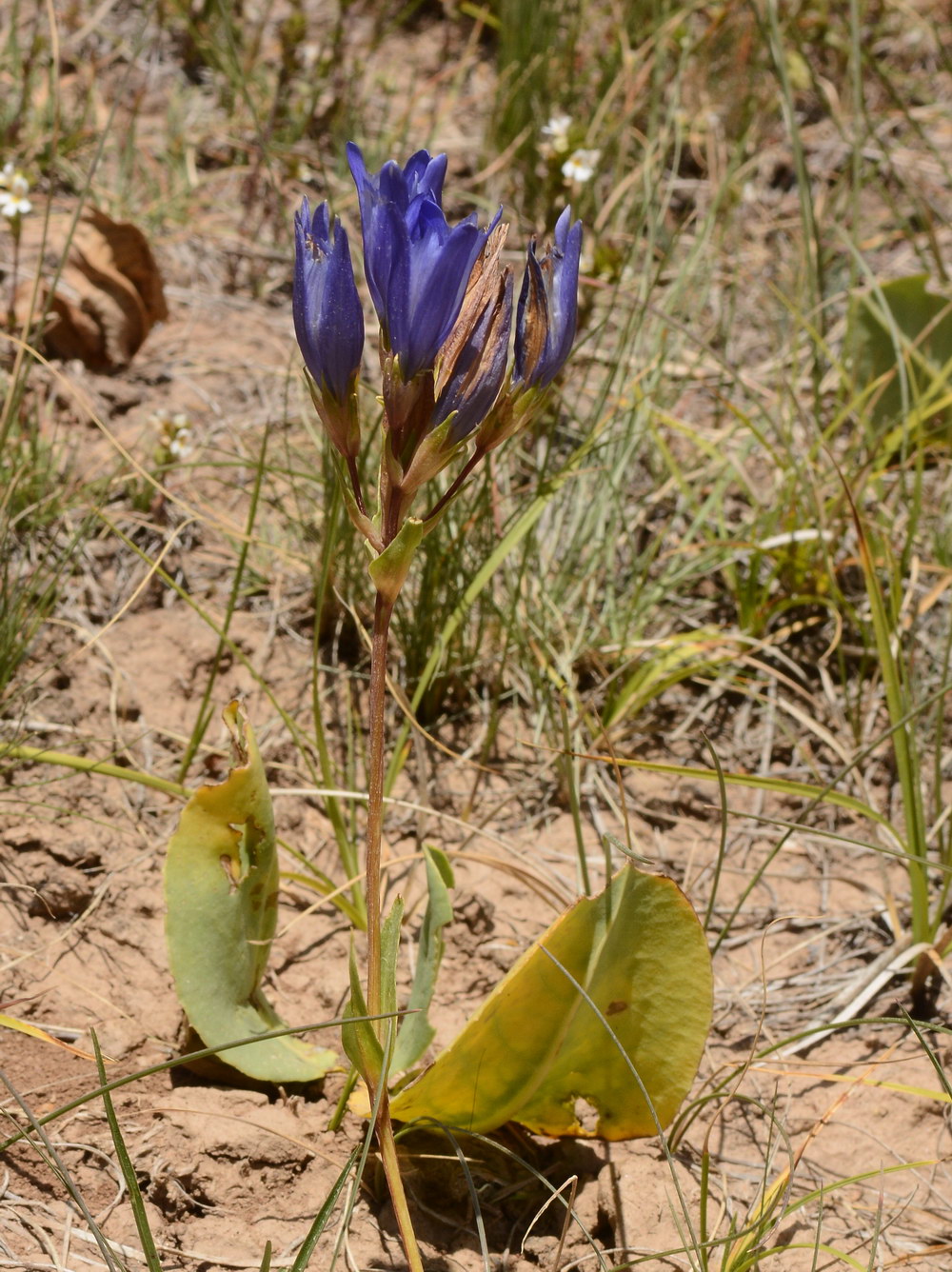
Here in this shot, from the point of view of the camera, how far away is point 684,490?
2.63m

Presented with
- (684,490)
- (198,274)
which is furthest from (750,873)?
(198,274)

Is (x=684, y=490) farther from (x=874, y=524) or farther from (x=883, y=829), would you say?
(x=883, y=829)

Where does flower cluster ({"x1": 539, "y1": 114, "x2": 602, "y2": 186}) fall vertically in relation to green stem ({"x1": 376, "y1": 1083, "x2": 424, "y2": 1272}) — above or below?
above

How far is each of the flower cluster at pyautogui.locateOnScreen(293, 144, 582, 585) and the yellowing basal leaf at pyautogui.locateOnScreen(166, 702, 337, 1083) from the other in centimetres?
47

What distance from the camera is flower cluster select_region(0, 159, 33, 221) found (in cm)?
256

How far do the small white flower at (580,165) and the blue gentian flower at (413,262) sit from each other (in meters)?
1.85

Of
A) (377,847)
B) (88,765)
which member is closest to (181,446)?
(88,765)

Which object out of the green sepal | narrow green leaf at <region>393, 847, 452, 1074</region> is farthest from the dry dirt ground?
the green sepal

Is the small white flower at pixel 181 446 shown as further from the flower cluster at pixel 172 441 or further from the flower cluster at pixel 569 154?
the flower cluster at pixel 569 154

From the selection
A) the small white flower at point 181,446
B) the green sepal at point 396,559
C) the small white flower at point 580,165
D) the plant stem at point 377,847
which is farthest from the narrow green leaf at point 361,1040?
the small white flower at point 580,165

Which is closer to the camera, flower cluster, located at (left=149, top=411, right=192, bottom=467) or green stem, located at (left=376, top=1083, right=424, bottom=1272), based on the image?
green stem, located at (left=376, top=1083, right=424, bottom=1272)

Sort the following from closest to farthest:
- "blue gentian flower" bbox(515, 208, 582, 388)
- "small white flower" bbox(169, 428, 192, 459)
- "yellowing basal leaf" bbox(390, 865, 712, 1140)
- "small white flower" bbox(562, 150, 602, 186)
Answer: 1. "blue gentian flower" bbox(515, 208, 582, 388)
2. "yellowing basal leaf" bbox(390, 865, 712, 1140)
3. "small white flower" bbox(169, 428, 192, 459)
4. "small white flower" bbox(562, 150, 602, 186)

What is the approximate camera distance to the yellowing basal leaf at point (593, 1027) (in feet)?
4.55

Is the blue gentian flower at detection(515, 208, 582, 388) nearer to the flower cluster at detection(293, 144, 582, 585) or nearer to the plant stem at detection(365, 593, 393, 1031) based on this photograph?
the flower cluster at detection(293, 144, 582, 585)
